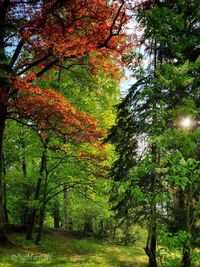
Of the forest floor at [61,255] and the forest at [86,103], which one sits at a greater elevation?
the forest at [86,103]

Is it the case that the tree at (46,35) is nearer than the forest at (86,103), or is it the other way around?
the forest at (86,103)

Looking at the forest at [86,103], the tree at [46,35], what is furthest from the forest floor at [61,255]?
the tree at [46,35]

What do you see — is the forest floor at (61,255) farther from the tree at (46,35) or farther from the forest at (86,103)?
the tree at (46,35)

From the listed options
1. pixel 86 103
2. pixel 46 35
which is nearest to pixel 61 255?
pixel 86 103

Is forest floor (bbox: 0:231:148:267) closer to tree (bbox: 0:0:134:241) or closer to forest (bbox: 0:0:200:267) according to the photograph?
forest (bbox: 0:0:200:267)

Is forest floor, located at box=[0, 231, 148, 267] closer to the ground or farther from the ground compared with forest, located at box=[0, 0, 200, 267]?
closer to the ground

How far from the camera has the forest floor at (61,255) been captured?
11008 mm

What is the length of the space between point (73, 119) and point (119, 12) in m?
4.16

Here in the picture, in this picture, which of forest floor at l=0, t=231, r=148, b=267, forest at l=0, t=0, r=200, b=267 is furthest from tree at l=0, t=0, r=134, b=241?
forest floor at l=0, t=231, r=148, b=267

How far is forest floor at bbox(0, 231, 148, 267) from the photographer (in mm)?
11008

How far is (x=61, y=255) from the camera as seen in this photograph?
1374cm

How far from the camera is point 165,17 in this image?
4461mm

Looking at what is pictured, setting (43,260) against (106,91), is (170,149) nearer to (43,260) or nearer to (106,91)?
(43,260)

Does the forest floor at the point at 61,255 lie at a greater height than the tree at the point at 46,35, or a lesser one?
lesser
